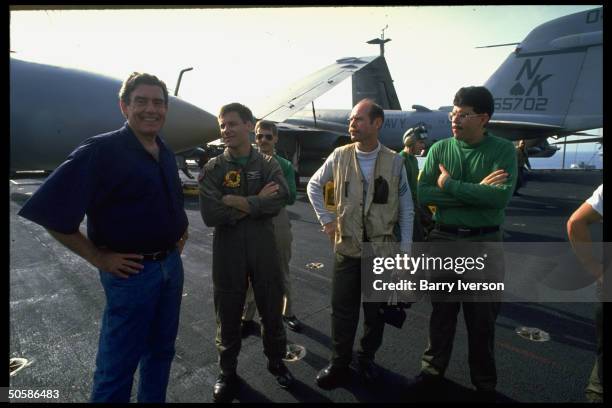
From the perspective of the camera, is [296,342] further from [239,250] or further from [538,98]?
[538,98]

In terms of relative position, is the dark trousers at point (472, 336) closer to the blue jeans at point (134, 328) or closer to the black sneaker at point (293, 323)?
the black sneaker at point (293, 323)

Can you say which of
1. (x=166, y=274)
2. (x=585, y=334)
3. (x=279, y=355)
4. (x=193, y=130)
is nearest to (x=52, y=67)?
(x=193, y=130)

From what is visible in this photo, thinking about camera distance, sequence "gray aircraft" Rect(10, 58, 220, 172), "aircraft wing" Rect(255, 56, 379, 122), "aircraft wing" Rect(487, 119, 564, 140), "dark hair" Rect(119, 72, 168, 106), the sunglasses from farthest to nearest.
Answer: "aircraft wing" Rect(487, 119, 564, 140) → "aircraft wing" Rect(255, 56, 379, 122) → the sunglasses → "gray aircraft" Rect(10, 58, 220, 172) → "dark hair" Rect(119, 72, 168, 106)

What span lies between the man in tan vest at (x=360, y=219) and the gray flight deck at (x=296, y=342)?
0.79 feet

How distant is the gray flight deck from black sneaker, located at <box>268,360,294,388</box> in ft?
0.19

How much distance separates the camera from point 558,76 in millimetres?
11109

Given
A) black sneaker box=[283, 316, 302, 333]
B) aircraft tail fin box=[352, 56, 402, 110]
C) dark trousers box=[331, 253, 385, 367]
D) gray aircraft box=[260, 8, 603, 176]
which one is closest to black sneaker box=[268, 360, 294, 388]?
dark trousers box=[331, 253, 385, 367]

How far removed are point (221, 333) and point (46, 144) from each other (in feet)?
8.34

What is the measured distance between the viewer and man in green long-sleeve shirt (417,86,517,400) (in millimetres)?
2018

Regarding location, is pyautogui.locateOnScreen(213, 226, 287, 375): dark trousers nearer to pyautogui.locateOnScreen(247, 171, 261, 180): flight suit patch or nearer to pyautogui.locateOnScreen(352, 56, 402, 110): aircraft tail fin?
pyautogui.locateOnScreen(247, 171, 261, 180): flight suit patch

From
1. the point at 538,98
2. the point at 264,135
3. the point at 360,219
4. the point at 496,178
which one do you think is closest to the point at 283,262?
the point at 360,219

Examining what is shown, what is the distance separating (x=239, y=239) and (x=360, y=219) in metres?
0.87
